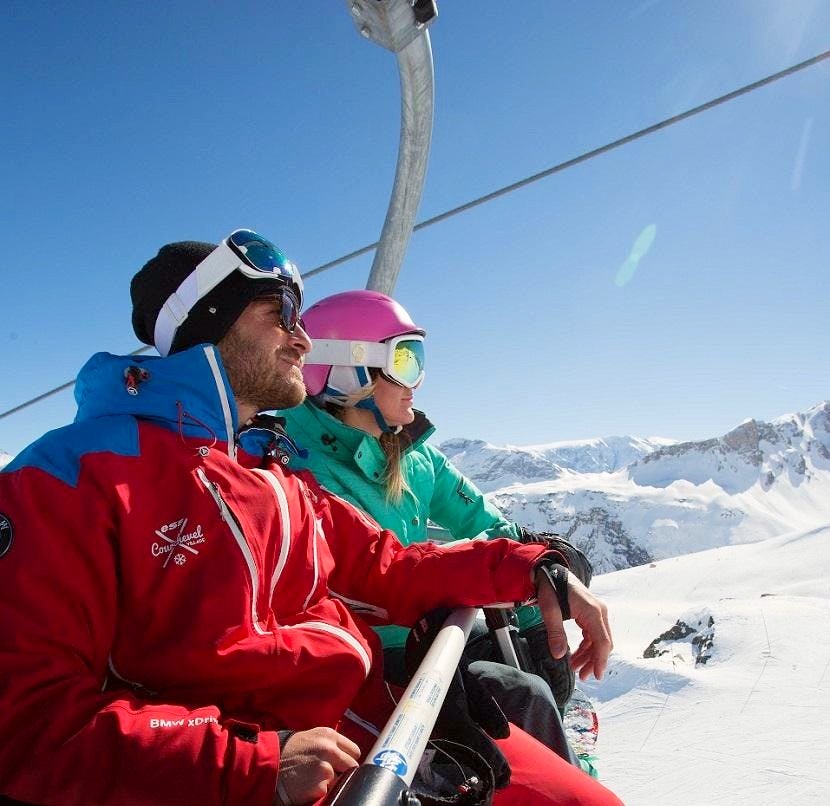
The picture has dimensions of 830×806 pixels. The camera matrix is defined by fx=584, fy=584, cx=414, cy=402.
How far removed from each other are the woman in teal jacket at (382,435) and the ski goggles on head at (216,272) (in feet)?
2.92

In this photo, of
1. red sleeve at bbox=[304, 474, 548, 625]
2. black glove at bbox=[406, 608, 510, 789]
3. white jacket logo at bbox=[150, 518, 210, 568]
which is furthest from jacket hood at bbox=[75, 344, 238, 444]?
black glove at bbox=[406, 608, 510, 789]

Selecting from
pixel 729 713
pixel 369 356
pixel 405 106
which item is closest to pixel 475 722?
pixel 369 356

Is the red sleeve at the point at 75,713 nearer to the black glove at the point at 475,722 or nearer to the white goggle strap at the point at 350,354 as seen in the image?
the black glove at the point at 475,722

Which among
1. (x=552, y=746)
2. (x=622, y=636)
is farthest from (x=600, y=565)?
(x=552, y=746)

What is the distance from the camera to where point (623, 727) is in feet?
15.4

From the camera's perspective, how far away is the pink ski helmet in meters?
3.25

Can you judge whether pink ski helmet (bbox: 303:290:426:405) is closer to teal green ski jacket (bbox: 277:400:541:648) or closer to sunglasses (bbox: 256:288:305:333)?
teal green ski jacket (bbox: 277:400:541:648)

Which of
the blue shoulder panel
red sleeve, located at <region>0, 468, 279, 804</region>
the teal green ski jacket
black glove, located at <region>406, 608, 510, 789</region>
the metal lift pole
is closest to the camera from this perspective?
red sleeve, located at <region>0, 468, 279, 804</region>

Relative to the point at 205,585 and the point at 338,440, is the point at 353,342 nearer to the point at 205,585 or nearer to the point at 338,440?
the point at 338,440

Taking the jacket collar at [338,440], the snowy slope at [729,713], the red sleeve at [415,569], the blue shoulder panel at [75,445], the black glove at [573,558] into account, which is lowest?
the snowy slope at [729,713]

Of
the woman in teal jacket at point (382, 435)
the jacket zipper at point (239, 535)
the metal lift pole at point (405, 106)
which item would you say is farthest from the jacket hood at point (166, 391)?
the metal lift pole at point (405, 106)

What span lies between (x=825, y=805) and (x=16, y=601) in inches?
136

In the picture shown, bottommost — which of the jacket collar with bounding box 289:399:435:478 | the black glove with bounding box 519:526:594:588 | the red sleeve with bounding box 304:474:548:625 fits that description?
the black glove with bounding box 519:526:594:588

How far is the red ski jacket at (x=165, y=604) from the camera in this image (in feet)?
3.76
